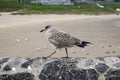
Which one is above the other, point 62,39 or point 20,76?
point 62,39

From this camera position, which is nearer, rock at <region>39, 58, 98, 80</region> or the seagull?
rock at <region>39, 58, 98, 80</region>

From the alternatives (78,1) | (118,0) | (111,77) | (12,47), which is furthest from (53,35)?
(118,0)

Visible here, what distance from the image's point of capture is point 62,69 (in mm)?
5012

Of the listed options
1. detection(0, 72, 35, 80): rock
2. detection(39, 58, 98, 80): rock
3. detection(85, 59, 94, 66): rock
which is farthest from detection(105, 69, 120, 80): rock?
detection(0, 72, 35, 80): rock

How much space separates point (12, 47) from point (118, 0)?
122815 millimetres

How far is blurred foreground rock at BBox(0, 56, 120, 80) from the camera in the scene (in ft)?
16.1

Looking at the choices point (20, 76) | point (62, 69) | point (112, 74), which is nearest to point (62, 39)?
point (62, 69)

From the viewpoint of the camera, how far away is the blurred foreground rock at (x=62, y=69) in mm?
4898

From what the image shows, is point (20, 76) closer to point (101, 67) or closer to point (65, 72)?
point (65, 72)

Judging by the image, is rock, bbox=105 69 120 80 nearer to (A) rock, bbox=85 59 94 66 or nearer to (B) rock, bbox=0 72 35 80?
(A) rock, bbox=85 59 94 66

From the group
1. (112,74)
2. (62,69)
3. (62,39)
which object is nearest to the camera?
(112,74)

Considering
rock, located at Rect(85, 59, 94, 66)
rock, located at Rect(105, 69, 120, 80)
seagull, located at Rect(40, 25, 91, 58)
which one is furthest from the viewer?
seagull, located at Rect(40, 25, 91, 58)

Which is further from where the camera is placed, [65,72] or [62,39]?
[62,39]

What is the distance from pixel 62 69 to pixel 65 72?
5 centimetres
